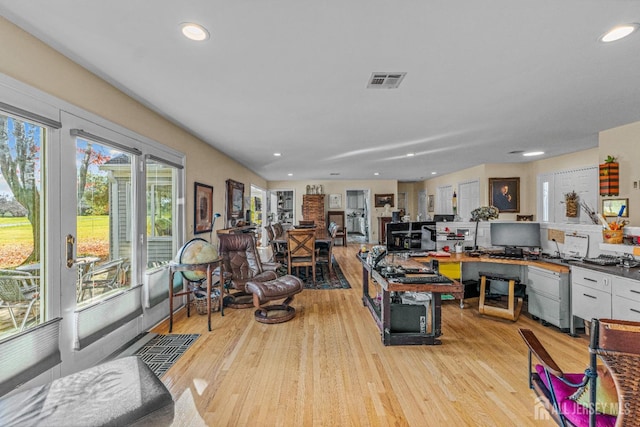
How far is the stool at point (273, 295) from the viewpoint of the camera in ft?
11.1

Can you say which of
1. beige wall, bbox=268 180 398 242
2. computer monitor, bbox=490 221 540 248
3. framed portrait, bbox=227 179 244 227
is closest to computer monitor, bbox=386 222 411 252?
computer monitor, bbox=490 221 540 248

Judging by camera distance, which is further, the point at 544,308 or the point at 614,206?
the point at 614,206

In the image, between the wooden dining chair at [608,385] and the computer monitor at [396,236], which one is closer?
the wooden dining chair at [608,385]

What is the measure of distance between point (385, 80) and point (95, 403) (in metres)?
2.83

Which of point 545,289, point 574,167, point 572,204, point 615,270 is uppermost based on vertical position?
point 574,167

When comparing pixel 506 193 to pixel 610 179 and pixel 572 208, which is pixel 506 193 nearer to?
pixel 572 208

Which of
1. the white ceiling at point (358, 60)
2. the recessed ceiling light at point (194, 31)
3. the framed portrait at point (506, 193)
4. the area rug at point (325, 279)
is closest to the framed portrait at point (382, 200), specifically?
the framed portrait at point (506, 193)

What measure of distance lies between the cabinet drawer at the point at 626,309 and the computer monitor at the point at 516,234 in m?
1.32

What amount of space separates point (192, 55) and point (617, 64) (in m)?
3.27

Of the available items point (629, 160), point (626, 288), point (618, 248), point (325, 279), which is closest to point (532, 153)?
point (629, 160)

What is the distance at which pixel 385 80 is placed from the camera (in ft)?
8.32

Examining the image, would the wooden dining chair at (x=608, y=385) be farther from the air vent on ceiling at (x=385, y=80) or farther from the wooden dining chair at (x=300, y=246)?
the wooden dining chair at (x=300, y=246)

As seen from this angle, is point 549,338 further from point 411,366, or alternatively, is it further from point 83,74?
point 83,74

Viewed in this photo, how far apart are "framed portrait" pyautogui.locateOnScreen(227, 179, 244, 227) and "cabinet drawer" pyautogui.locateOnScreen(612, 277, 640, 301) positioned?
5636 millimetres
